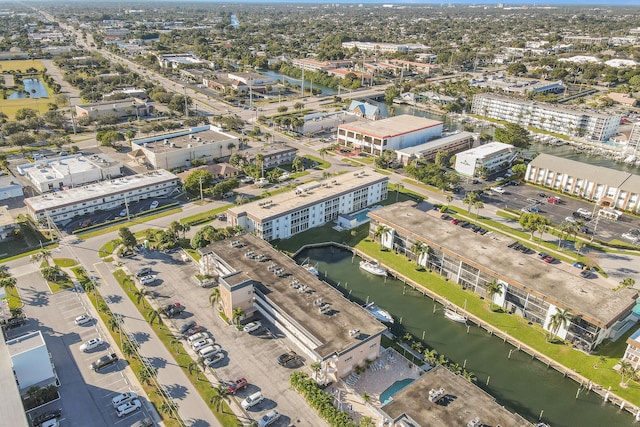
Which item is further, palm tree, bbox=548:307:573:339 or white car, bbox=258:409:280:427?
palm tree, bbox=548:307:573:339

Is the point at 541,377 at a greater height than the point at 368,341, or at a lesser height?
lesser

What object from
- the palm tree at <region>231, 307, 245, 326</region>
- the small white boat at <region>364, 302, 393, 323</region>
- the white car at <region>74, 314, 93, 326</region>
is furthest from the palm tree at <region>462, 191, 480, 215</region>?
the white car at <region>74, 314, 93, 326</region>

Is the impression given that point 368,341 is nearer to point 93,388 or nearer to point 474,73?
point 93,388

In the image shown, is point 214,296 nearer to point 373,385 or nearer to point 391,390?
point 373,385

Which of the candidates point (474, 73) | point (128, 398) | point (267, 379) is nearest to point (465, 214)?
point (267, 379)

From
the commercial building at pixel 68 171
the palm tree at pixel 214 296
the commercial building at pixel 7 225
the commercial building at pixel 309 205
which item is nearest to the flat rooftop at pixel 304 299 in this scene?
the palm tree at pixel 214 296

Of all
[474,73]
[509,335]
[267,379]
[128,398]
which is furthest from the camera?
[474,73]

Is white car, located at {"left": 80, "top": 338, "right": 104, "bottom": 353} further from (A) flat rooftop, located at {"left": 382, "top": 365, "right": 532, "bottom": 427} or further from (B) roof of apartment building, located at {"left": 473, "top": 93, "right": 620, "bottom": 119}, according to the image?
(B) roof of apartment building, located at {"left": 473, "top": 93, "right": 620, "bottom": 119}

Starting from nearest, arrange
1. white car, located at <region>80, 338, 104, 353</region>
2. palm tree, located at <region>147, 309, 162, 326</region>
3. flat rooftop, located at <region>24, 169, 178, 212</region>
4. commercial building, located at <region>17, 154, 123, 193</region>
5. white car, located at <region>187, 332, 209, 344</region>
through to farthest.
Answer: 1. white car, located at <region>80, 338, 104, 353</region>
2. white car, located at <region>187, 332, 209, 344</region>
3. palm tree, located at <region>147, 309, 162, 326</region>
4. flat rooftop, located at <region>24, 169, 178, 212</region>
5. commercial building, located at <region>17, 154, 123, 193</region>
